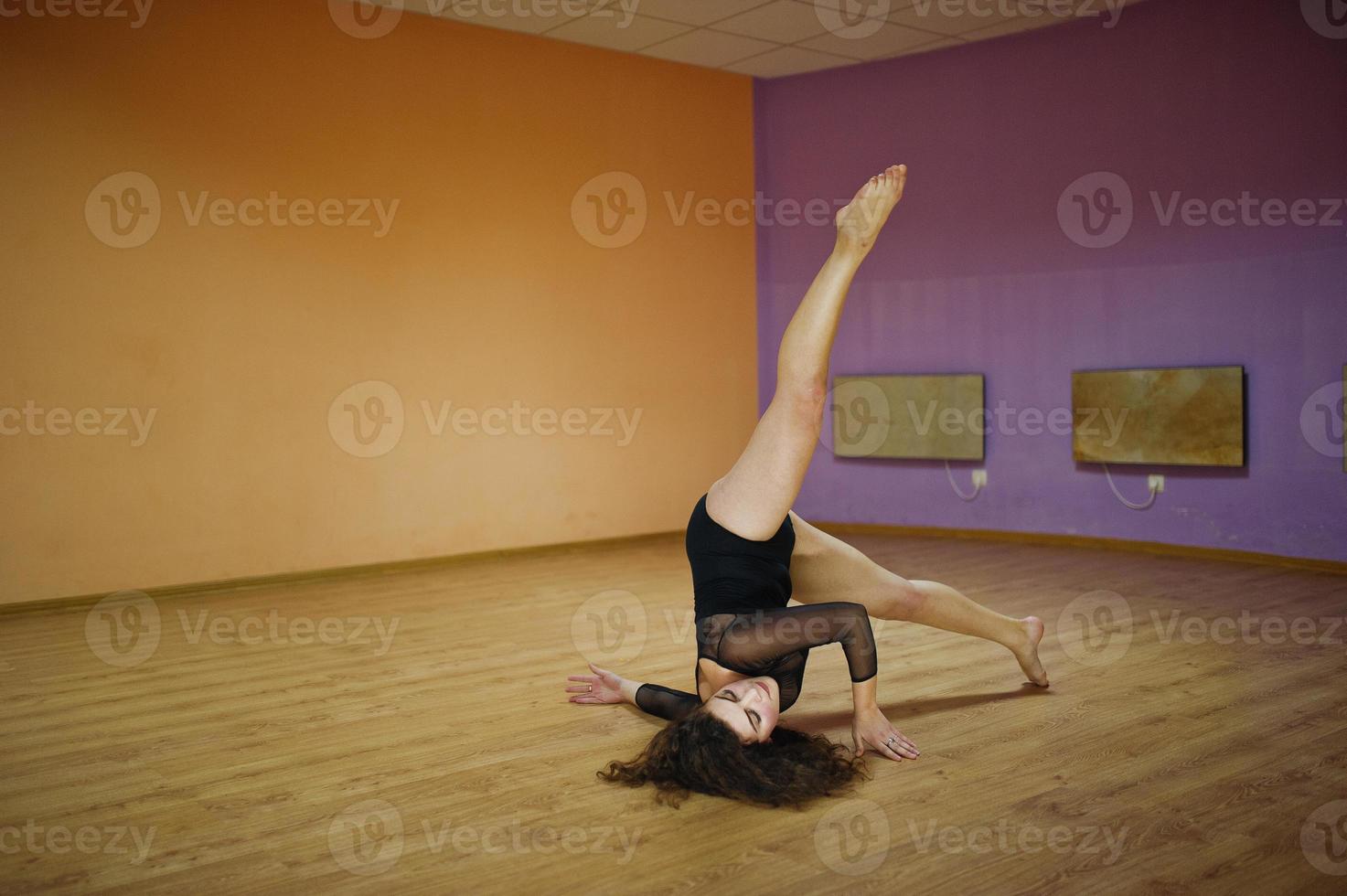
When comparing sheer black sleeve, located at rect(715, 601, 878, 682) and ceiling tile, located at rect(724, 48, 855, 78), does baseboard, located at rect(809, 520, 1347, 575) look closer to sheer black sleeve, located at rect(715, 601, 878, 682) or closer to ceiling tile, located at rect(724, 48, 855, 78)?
ceiling tile, located at rect(724, 48, 855, 78)

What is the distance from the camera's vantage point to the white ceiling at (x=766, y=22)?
5.64m

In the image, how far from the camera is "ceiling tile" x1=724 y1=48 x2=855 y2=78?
6496 mm

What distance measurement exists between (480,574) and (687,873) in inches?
147

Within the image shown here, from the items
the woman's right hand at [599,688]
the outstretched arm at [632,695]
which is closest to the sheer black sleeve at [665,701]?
the outstretched arm at [632,695]

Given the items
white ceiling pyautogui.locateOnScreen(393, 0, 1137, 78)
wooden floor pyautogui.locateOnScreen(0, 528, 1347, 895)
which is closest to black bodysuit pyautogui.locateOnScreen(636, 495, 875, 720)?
wooden floor pyautogui.locateOnScreen(0, 528, 1347, 895)

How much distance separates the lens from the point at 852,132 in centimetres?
681

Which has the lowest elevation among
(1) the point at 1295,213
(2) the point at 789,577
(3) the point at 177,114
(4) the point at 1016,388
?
(2) the point at 789,577

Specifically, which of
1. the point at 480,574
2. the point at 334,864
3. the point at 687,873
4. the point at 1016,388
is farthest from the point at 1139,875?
the point at 1016,388

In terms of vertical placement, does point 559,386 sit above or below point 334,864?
above

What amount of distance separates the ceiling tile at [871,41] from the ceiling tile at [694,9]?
0.69 m

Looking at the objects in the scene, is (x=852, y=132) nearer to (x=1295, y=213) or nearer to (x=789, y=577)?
(x=1295, y=213)

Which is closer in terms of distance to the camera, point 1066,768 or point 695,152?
point 1066,768

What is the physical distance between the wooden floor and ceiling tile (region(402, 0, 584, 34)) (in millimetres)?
3070

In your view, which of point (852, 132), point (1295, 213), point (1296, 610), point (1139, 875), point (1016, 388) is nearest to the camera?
point (1139, 875)
